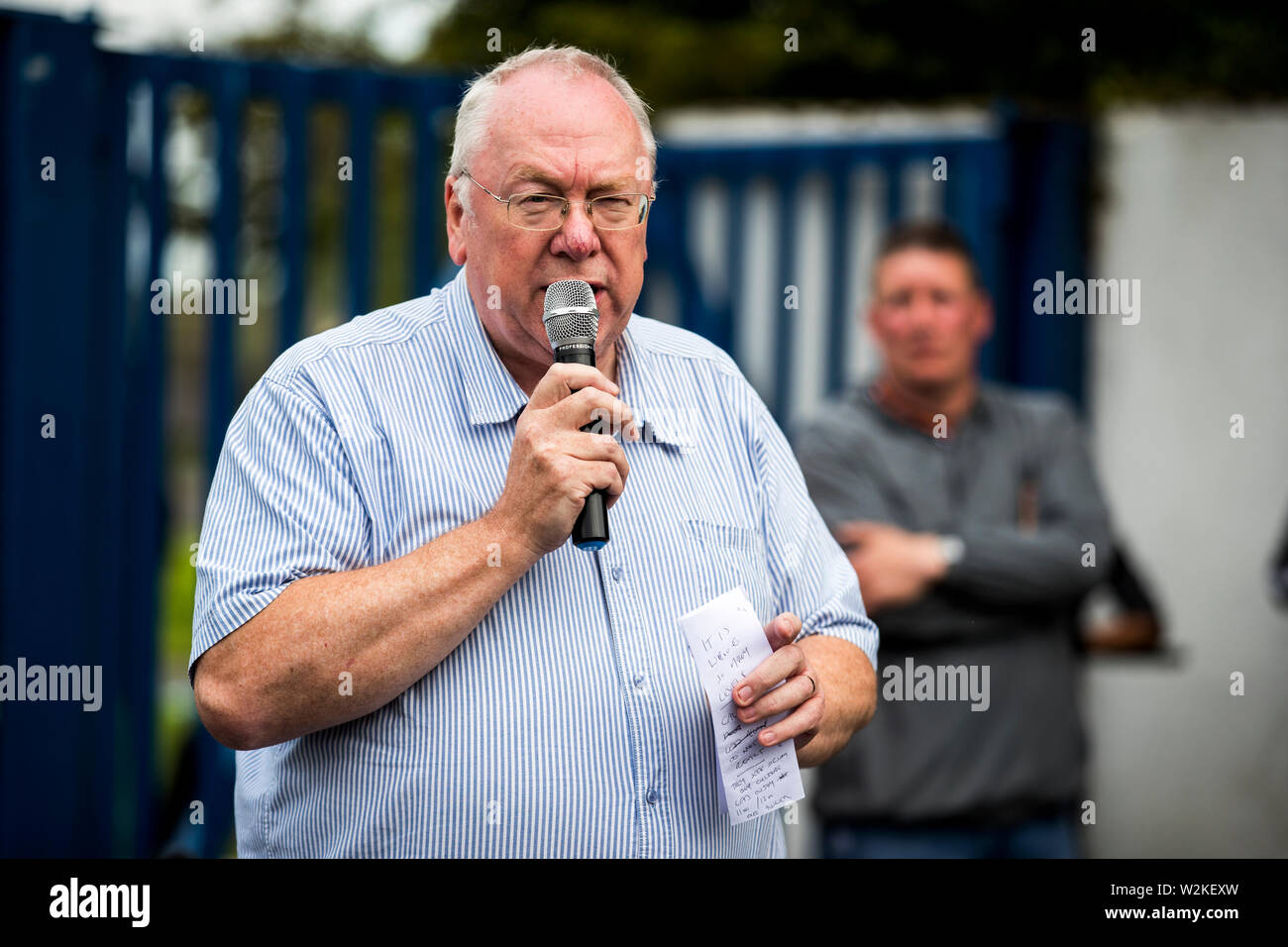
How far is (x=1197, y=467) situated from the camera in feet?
17.4

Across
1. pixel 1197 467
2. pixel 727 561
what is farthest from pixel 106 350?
pixel 1197 467

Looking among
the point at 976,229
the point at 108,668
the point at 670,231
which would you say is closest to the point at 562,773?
the point at 108,668

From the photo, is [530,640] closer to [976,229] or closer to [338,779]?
[338,779]

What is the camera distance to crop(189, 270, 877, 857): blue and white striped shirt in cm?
191

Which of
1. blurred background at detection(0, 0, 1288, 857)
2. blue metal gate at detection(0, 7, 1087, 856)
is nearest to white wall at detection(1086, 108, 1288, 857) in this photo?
blurred background at detection(0, 0, 1288, 857)

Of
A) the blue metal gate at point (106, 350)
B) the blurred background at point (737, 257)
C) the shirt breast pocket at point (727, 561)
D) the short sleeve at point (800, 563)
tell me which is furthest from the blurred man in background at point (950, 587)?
the blue metal gate at point (106, 350)

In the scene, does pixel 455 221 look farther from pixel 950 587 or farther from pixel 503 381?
pixel 950 587

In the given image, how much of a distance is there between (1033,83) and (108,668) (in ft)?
18.2

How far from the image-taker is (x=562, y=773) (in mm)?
1978

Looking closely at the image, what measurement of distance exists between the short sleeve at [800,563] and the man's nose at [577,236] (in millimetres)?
478

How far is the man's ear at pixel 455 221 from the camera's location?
2.15 meters

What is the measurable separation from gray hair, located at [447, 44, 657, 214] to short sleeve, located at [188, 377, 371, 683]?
453mm

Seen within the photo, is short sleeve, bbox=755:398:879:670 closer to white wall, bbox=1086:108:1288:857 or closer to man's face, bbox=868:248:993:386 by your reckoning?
man's face, bbox=868:248:993:386

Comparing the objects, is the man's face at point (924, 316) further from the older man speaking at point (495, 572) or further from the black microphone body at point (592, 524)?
the black microphone body at point (592, 524)
